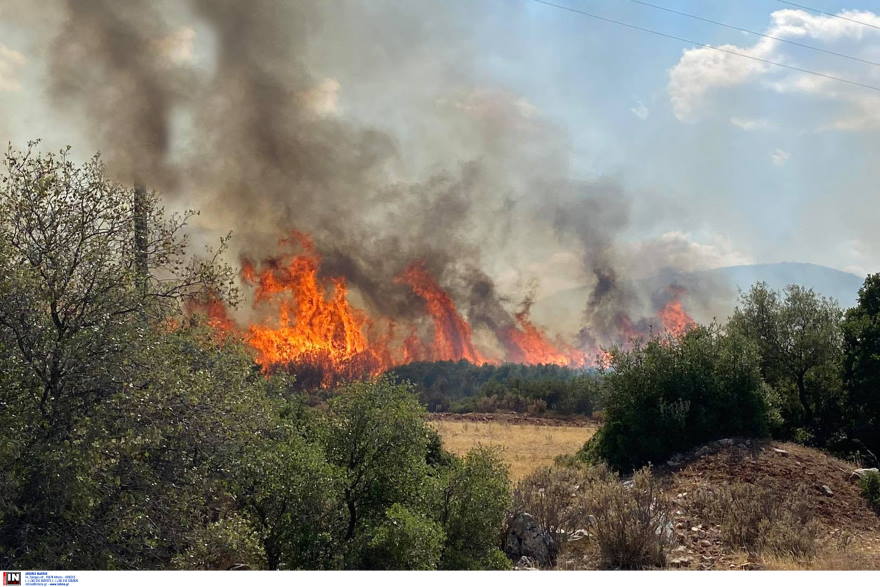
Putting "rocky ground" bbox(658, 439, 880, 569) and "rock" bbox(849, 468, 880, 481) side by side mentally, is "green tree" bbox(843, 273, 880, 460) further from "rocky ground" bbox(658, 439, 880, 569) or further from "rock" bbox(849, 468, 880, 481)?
"rock" bbox(849, 468, 880, 481)

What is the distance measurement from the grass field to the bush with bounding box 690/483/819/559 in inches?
466

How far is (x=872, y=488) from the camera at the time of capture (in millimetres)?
21734

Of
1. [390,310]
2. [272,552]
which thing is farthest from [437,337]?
[272,552]

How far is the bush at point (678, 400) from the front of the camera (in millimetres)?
27031

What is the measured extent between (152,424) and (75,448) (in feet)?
3.88

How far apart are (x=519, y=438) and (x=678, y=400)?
22.0 metres

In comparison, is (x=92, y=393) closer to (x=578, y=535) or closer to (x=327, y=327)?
(x=578, y=535)

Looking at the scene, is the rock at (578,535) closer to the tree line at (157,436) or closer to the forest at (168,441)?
the forest at (168,441)

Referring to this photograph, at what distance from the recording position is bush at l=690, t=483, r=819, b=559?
53.2 ft

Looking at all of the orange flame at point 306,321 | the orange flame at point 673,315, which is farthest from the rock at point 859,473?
the orange flame at point 673,315

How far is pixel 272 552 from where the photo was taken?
45.9ft

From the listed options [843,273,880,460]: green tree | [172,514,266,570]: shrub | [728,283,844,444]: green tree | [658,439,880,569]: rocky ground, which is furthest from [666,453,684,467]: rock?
[172,514,266,570]: shrub

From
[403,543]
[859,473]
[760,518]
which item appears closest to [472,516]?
[403,543]

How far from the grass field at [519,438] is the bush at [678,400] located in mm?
5938
